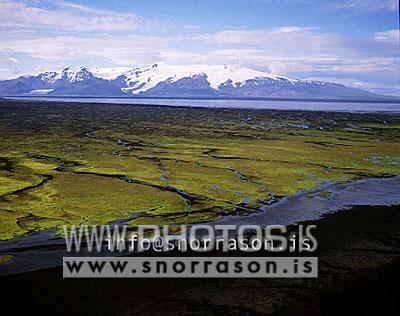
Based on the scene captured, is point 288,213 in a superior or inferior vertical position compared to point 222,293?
superior

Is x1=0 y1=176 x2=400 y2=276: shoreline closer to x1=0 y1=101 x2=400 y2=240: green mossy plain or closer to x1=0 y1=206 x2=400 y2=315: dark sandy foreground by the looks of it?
x1=0 y1=101 x2=400 y2=240: green mossy plain

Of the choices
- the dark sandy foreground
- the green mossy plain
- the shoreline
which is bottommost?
the dark sandy foreground

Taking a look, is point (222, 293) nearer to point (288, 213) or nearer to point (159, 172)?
point (288, 213)

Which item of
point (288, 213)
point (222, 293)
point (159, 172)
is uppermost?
point (159, 172)

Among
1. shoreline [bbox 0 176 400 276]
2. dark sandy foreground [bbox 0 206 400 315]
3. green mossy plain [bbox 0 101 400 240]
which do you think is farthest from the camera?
green mossy plain [bbox 0 101 400 240]

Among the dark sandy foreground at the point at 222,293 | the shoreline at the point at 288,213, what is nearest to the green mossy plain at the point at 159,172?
the shoreline at the point at 288,213

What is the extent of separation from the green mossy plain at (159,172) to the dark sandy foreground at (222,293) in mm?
6921

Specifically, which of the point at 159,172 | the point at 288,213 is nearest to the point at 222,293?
the point at 288,213

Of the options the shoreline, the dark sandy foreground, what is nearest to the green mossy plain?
the shoreline

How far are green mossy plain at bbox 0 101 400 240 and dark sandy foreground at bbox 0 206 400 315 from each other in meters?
6.92

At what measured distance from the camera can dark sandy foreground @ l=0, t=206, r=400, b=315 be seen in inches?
620

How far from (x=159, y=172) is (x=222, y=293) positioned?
24.2 meters

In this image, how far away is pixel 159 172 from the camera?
40594 mm

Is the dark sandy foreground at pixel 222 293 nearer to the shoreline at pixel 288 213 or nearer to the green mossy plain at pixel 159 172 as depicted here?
the shoreline at pixel 288 213
